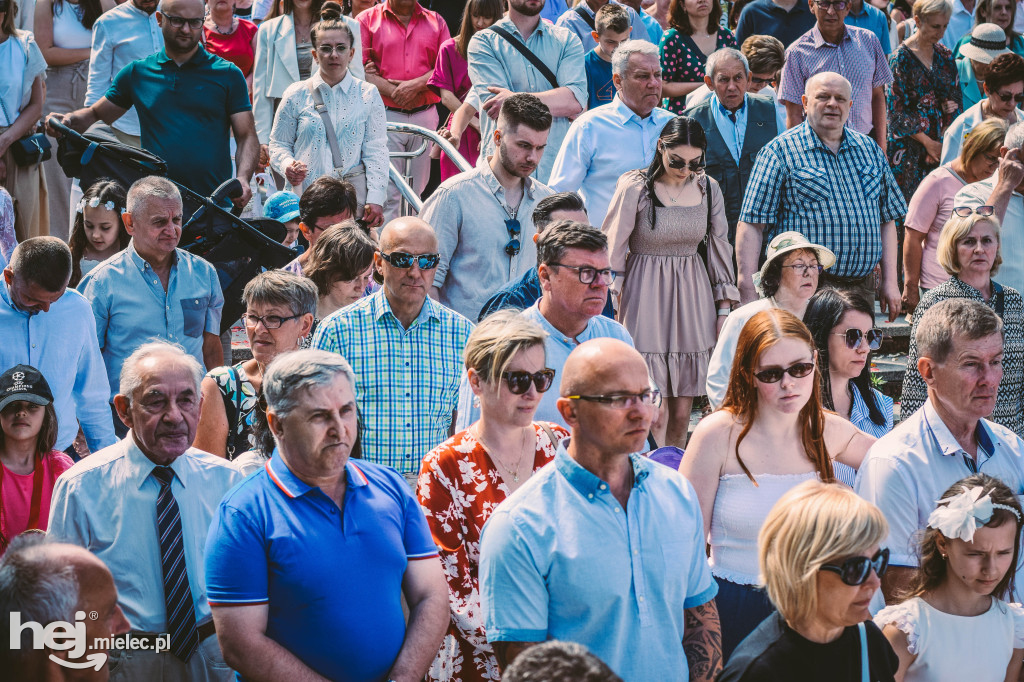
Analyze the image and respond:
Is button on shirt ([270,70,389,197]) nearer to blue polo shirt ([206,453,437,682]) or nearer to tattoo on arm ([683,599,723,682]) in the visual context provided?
blue polo shirt ([206,453,437,682])

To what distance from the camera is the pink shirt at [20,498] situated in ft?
14.7

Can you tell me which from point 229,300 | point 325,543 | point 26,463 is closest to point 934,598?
point 325,543

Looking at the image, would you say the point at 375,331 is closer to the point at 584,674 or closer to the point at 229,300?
the point at 229,300

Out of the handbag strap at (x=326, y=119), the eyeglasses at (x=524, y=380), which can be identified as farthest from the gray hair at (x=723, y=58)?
the eyeglasses at (x=524, y=380)

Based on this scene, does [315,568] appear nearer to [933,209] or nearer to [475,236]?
[475,236]

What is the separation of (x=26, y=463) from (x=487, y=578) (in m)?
2.37

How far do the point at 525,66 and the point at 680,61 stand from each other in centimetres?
153

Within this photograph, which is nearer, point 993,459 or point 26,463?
point 993,459

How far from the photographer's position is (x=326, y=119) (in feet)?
25.6

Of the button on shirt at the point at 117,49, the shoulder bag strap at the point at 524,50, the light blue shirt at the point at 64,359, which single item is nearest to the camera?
the light blue shirt at the point at 64,359

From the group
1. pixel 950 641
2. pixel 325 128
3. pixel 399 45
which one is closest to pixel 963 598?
pixel 950 641

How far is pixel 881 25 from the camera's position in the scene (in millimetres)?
10055

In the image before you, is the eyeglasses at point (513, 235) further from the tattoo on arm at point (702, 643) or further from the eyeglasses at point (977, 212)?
the tattoo on arm at point (702, 643)

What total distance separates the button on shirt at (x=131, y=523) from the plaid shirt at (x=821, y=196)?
13.9 ft
